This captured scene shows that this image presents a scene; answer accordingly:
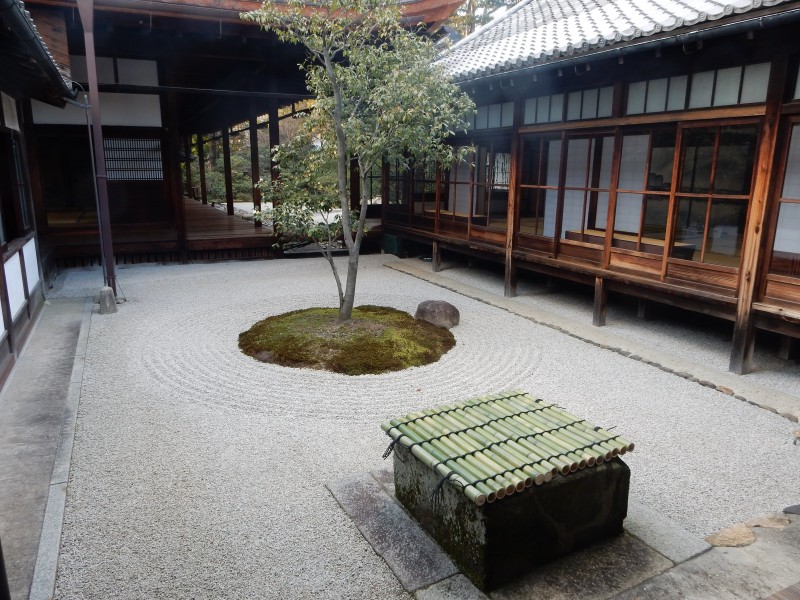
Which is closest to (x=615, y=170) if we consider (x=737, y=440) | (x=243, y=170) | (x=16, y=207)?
(x=737, y=440)

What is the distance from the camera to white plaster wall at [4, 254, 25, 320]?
242 inches

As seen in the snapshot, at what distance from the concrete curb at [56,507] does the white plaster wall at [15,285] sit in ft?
4.81

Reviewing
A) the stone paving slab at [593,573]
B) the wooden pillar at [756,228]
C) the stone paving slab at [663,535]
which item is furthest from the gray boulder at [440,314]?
the stone paving slab at [593,573]

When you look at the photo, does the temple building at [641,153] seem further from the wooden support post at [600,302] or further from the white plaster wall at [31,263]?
the white plaster wall at [31,263]

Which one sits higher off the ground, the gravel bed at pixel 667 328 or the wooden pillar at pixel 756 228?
the wooden pillar at pixel 756 228

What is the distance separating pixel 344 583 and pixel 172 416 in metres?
2.53

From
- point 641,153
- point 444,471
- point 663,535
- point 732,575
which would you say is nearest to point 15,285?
point 444,471

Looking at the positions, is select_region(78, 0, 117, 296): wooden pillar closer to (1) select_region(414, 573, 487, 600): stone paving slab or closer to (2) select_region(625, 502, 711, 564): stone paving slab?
(1) select_region(414, 573, 487, 600): stone paving slab

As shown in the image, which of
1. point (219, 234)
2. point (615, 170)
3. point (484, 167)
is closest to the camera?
point (615, 170)

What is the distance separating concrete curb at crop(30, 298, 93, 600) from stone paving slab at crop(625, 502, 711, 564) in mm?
3021

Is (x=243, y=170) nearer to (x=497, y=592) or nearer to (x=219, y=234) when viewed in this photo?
(x=219, y=234)

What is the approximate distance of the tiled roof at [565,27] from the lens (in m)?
5.52

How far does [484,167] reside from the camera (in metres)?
10.2

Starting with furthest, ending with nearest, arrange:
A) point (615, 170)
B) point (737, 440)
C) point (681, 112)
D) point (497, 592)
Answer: point (615, 170), point (681, 112), point (737, 440), point (497, 592)
